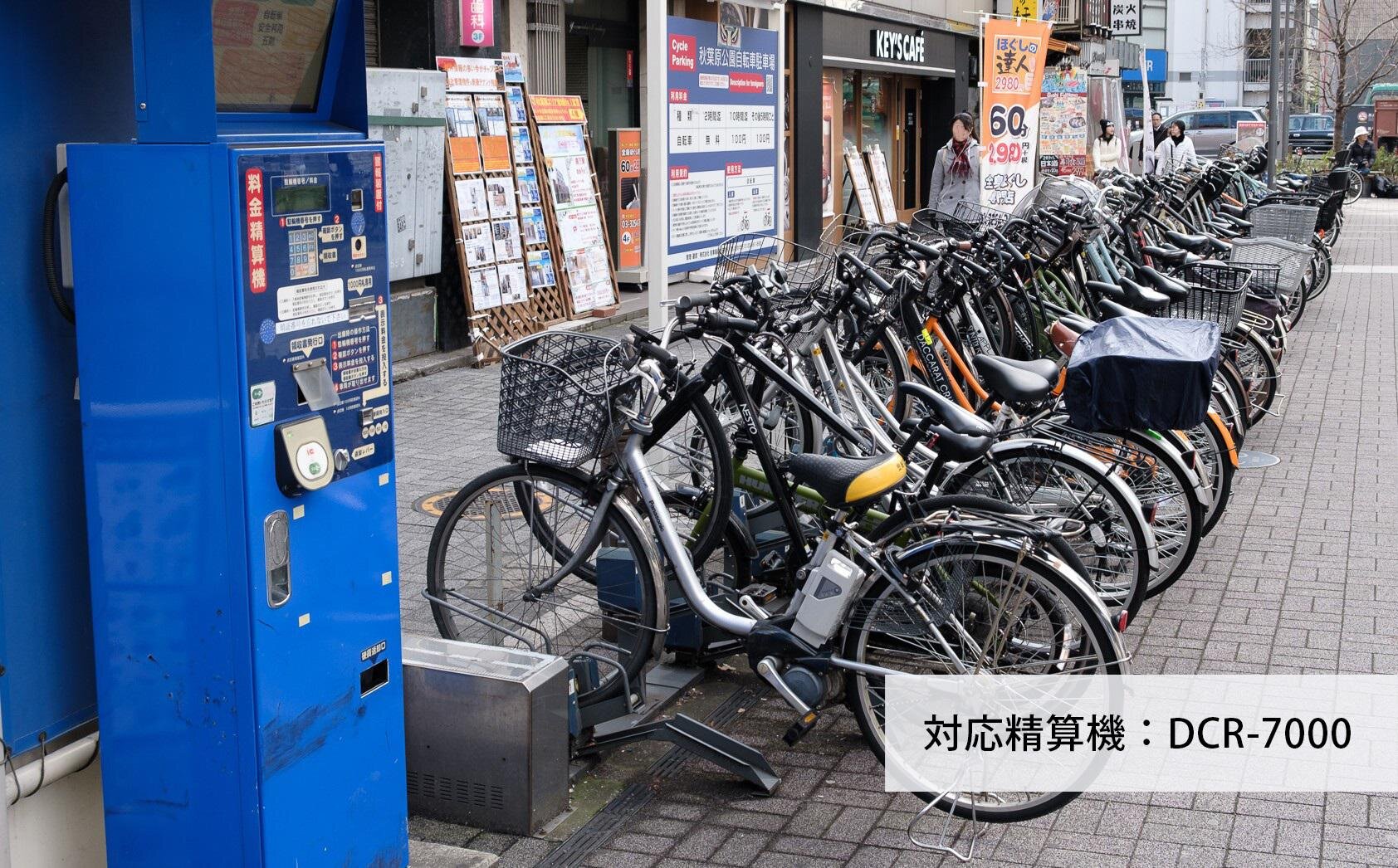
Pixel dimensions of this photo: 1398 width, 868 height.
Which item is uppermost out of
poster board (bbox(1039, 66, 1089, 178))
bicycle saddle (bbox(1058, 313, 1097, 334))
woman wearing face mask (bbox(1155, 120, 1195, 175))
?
poster board (bbox(1039, 66, 1089, 178))

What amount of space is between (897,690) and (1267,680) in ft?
5.63

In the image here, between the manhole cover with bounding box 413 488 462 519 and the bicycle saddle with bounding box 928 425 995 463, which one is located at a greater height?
the bicycle saddle with bounding box 928 425 995 463

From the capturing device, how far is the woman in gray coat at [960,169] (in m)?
14.2

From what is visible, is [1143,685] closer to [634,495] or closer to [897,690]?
[897,690]

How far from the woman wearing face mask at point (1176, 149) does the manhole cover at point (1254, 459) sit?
10.9 m

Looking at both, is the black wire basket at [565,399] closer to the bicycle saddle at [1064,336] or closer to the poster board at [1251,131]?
the bicycle saddle at [1064,336]

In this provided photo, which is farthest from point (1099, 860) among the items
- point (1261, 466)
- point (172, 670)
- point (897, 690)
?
point (1261, 466)

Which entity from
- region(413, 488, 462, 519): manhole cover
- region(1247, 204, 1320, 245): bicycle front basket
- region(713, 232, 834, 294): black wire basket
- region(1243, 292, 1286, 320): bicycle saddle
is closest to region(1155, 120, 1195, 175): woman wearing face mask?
region(1247, 204, 1320, 245): bicycle front basket

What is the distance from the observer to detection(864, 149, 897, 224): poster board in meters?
21.8

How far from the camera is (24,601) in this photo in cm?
306

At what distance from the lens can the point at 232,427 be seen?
2.93 metres

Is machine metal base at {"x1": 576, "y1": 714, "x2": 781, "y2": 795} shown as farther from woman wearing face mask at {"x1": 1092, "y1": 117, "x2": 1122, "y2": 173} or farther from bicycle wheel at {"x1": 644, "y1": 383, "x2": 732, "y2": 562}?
woman wearing face mask at {"x1": 1092, "y1": 117, "x2": 1122, "y2": 173}

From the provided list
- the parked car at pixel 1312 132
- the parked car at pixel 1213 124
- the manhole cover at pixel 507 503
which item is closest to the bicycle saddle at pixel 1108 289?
the manhole cover at pixel 507 503

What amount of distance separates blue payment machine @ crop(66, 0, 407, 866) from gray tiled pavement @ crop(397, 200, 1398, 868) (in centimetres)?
93
